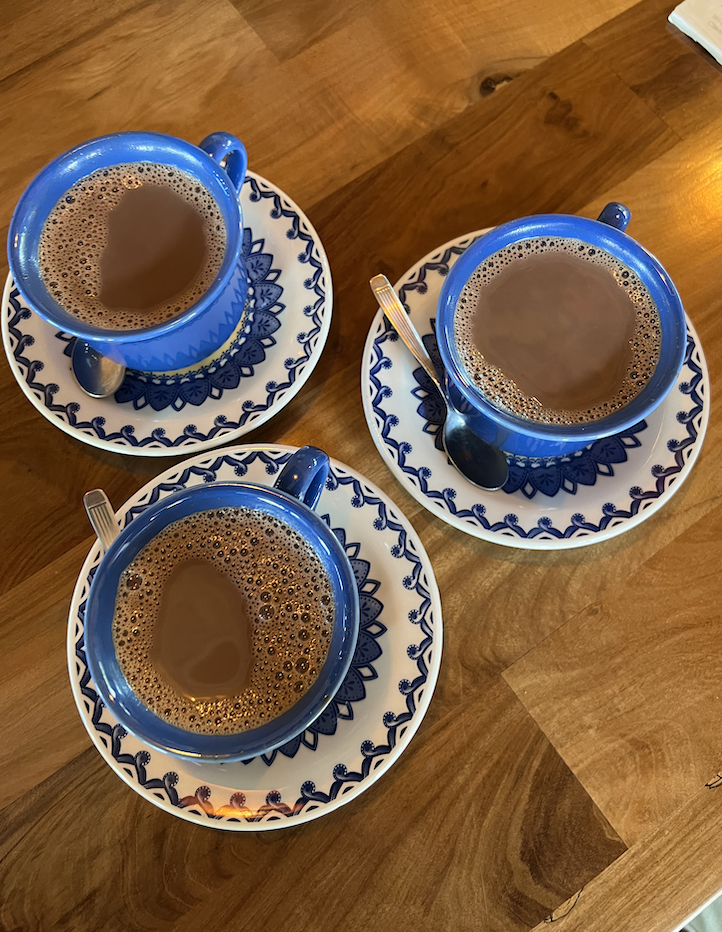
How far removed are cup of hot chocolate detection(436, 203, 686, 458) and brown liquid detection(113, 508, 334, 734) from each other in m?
0.26

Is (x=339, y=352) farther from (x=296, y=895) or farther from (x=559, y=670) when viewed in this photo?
(x=296, y=895)

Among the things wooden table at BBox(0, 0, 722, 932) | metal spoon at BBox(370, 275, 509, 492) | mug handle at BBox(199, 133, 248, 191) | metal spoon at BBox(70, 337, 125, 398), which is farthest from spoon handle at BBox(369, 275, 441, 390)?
metal spoon at BBox(70, 337, 125, 398)

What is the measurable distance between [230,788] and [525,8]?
1138 millimetres

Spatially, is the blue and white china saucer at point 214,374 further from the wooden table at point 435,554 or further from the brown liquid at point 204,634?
the brown liquid at point 204,634

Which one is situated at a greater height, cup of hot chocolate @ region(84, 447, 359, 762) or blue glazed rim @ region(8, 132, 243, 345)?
blue glazed rim @ region(8, 132, 243, 345)

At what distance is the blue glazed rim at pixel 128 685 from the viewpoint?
0.71m

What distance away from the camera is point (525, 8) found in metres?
1.16

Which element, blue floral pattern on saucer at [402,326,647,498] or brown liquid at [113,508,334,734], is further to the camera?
blue floral pattern on saucer at [402,326,647,498]

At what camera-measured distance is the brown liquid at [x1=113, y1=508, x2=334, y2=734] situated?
0.78m

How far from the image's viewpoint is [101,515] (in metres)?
0.86

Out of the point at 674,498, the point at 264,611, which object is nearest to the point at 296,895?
the point at 264,611

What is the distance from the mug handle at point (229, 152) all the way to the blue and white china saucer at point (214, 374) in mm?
100

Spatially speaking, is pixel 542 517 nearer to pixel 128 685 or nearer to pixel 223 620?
pixel 223 620

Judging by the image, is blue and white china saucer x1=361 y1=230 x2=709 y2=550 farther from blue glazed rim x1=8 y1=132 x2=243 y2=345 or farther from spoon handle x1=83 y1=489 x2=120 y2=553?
spoon handle x1=83 y1=489 x2=120 y2=553
